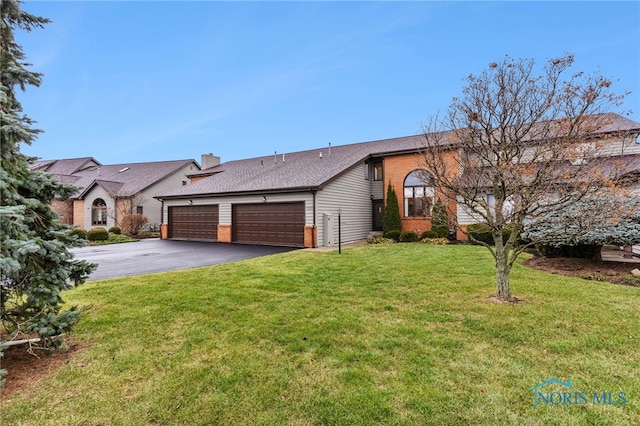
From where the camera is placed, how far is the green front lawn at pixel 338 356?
262 cm

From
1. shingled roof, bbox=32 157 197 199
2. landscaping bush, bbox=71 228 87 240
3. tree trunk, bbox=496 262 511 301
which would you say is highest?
shingled roof, bbox=32 157 197 199

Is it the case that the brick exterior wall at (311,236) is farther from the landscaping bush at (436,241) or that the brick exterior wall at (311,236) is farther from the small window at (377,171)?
the small window at (377,171)

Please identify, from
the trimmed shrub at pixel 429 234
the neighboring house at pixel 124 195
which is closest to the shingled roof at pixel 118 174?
the neighboring house at pixel 124 195

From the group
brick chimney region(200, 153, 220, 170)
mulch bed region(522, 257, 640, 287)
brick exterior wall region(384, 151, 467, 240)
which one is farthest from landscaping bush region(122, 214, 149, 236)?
mulch bed region(522, 257, 640, 287)

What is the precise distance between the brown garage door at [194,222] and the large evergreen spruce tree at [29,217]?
51.5 feet

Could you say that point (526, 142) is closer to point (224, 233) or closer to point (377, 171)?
point (377, 171)

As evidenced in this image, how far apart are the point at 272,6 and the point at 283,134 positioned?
76.0 feet

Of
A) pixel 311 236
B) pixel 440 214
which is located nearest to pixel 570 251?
pixel 440 214

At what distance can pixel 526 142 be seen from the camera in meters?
5.82

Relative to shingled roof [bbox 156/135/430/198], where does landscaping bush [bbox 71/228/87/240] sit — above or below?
below

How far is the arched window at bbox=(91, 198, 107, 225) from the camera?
25.8m

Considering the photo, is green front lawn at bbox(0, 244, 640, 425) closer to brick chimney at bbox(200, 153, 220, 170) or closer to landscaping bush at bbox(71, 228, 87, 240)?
landscaping bush at bbox(71, 228, 87, 240)

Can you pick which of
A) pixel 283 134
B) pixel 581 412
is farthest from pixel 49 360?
pixel 283 134

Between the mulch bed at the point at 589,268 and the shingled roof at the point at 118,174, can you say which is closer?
the mulch bed at the point at 589,268
